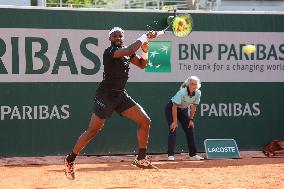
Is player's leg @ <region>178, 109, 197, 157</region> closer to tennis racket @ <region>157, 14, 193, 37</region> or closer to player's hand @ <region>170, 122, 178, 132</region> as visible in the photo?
player's hand @ <region>170, 122, 178, 132</region>

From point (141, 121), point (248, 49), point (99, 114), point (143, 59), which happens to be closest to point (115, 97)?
point (99, 114)

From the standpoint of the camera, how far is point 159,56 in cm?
1203

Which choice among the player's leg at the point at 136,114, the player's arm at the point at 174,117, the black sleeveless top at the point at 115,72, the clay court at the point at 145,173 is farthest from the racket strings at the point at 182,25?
the player's leg at the point at 136,114

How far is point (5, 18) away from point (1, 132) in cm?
200

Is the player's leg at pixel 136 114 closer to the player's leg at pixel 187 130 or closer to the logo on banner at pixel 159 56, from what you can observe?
the player's leg at pixel 187 130

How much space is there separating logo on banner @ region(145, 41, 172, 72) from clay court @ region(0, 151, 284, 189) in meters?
1.63

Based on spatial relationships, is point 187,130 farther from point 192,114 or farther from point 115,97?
point 115,97

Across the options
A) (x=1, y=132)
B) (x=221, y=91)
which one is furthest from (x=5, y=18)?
(x=221, y=91)

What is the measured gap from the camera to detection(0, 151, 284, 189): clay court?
25.7 feet

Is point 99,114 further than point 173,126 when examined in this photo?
No

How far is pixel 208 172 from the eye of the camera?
9.23 meters

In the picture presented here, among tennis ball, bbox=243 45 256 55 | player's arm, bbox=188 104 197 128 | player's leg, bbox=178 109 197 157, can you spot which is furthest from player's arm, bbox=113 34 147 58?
tennis ball, bbox=243 45 256 55

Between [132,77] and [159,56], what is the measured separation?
661mm

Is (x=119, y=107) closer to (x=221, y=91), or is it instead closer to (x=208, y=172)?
(x=208, y=172)
